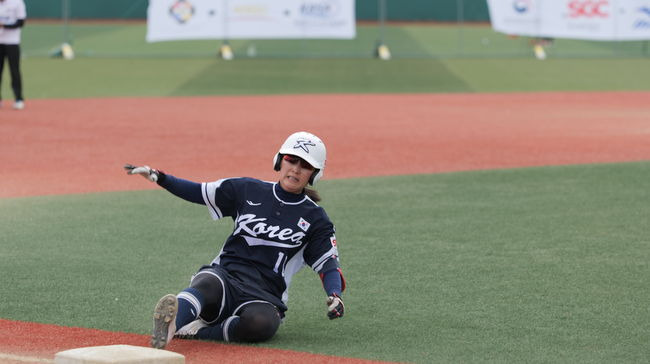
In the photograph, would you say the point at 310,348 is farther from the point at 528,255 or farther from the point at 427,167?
the point at 427,167

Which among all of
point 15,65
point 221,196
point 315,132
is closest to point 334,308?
point 221,196

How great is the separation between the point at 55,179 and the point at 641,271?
686 cm

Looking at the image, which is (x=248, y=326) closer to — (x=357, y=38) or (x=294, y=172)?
(x=294, y=172)

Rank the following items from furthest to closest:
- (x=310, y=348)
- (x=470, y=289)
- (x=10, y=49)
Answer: (x=10, y=49) < (x=470, y=289) < (x=310, y=348)

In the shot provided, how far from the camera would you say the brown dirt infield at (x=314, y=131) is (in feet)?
44.0

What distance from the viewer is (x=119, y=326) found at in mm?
6574

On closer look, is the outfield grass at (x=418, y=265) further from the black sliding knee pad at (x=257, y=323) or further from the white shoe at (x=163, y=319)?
the white shoe at (x=163, y=319)

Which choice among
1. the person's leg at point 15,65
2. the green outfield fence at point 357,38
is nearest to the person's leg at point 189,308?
the person's leg at point 15,65

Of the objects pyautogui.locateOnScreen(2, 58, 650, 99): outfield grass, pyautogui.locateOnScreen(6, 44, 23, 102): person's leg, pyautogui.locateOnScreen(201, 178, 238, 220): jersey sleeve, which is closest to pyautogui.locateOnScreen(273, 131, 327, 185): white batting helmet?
pyautogui.locateOnScreen(201, 178, 238, 220): jersey sleeve

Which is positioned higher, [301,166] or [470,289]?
[301,166]

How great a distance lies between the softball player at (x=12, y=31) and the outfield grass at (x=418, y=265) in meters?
7.74

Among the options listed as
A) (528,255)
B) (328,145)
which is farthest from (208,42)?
(528,255)

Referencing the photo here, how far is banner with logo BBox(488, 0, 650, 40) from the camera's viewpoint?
28.1m

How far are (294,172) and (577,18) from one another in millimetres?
22964
